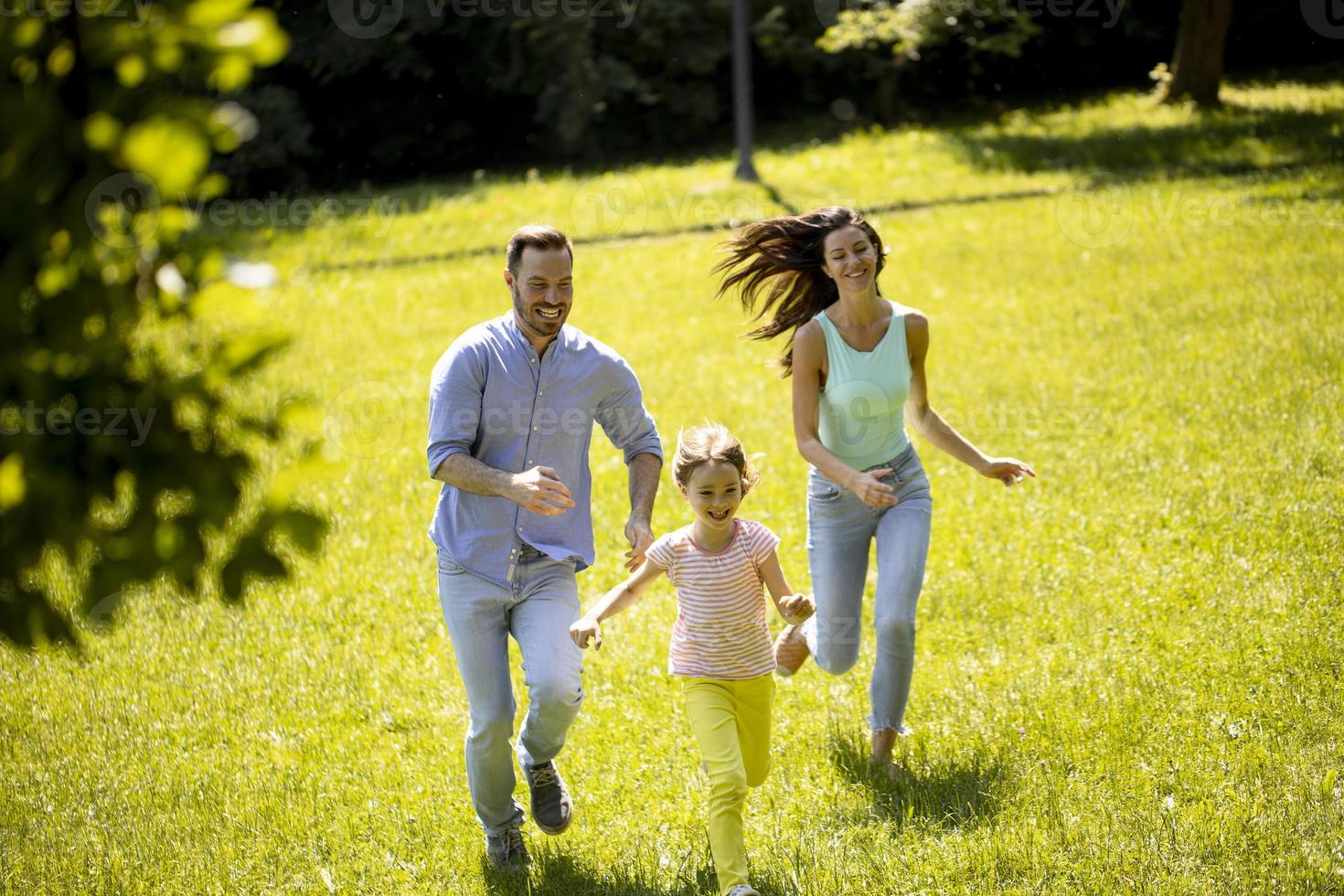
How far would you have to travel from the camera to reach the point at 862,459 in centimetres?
565

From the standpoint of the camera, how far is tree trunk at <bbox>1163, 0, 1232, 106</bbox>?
22.7 meters

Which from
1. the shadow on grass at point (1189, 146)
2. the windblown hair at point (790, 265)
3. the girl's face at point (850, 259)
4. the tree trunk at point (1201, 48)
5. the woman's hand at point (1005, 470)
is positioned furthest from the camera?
the tree trunk at point (1201, 48)

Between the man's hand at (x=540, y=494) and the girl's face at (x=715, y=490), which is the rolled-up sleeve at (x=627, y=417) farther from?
the man's hand at (x=540, y=494)

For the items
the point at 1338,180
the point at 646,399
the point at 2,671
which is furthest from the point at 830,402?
the point at 1338,180

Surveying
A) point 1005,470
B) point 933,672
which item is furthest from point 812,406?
point 933,672

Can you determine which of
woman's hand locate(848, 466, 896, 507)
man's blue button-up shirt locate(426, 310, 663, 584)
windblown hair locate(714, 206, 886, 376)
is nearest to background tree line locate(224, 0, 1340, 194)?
windblown hair locate(714, 206, 886, 376)

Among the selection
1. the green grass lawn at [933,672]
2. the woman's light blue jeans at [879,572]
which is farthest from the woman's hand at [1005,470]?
the green grass lawn at [933,672]

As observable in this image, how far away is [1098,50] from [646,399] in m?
22.8

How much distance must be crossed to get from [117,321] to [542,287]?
279 cm

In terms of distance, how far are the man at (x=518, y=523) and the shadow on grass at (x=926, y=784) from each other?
51.7 inches

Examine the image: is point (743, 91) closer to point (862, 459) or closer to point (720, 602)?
point (862, 459)

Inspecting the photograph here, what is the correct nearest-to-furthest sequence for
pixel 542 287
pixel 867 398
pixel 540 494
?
1. pixel 540 494
2. pixel 542 287
3. pixel 867 398

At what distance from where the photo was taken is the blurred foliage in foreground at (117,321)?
80.0 inches

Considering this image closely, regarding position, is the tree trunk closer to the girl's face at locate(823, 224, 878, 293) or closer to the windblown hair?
the windblown hair
